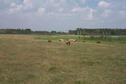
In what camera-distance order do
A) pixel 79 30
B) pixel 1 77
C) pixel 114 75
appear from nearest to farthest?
pixel 1 77 → pixel 114 75 → pixel 79 30

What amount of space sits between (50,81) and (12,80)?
171 centimetres

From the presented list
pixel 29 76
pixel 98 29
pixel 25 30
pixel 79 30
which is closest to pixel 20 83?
pixel 29 76

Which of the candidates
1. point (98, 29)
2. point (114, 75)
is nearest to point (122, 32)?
point (98, 29)

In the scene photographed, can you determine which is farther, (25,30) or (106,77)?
(25,30)

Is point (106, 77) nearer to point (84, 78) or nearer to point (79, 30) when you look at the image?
point (84, 78)

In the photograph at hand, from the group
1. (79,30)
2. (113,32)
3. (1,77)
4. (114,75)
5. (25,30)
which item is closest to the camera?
(1,77)

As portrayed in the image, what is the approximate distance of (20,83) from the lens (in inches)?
234

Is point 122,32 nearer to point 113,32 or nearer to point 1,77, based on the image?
point 113,32

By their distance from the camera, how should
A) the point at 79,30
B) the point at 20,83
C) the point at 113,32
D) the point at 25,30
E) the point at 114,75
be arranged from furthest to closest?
the point at 25,30, the point at 79,30, the point at 113,32, the point at 114,75, the point at 20,83

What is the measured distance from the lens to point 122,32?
308 feet

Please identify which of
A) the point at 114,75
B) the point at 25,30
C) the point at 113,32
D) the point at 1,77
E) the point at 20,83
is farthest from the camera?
the point at 25,30

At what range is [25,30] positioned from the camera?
113m

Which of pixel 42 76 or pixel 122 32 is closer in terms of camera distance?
pixel 42 76

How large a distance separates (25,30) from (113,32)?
66619mm
